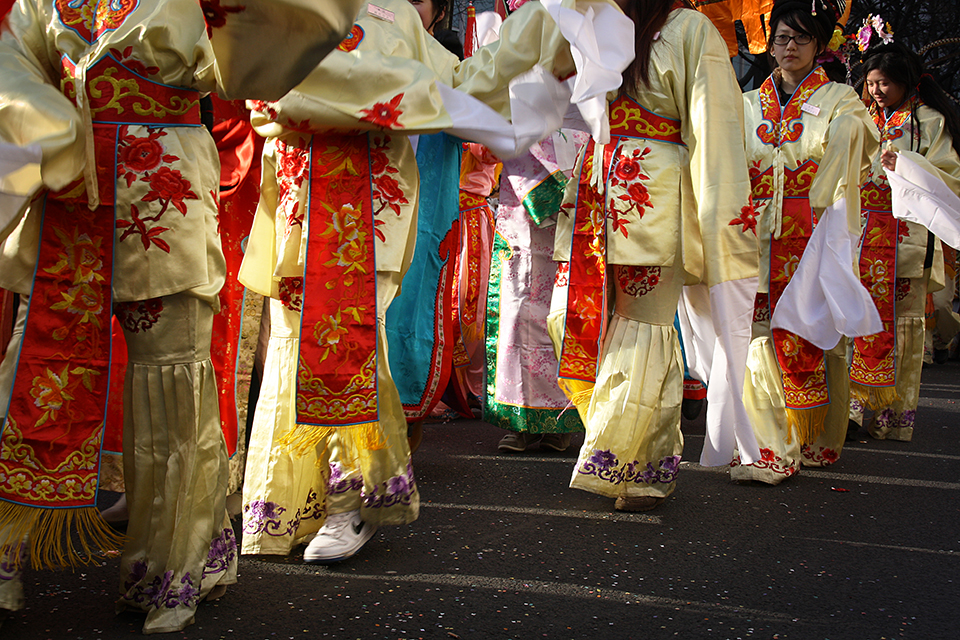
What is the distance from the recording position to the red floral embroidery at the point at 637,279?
295 centimetres

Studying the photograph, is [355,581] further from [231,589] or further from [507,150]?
[507,150]

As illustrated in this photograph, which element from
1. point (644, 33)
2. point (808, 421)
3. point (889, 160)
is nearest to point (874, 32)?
point (889, 160)

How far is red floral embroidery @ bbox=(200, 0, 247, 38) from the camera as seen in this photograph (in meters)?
1.34

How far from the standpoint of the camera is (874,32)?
554 cm

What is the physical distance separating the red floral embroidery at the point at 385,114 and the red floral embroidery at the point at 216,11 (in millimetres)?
874

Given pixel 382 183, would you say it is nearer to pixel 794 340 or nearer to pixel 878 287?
pixel 794 340

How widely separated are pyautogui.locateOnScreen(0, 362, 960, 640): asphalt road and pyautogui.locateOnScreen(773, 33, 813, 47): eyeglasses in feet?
5.90

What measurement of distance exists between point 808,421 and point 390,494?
2.07 m

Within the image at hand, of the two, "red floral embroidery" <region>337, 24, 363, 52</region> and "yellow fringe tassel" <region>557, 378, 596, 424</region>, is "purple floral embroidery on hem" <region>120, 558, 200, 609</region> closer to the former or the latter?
"red floral embroidery" <region>337, 24, 363, 52</region>

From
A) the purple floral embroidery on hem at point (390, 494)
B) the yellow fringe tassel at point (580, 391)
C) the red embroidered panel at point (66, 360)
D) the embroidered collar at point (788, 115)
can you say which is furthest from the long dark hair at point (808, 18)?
the red embroidered panel at point (66, 360)

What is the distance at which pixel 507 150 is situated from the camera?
2.42m

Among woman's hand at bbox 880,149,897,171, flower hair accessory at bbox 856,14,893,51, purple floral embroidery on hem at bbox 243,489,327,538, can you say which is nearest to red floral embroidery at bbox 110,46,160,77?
purple floral embroidery on hem at bbox 243,489,327,538

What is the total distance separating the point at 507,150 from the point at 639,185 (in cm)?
66

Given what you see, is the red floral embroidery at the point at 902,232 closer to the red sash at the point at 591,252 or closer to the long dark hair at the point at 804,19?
the long dark hair at the point at 804,19
